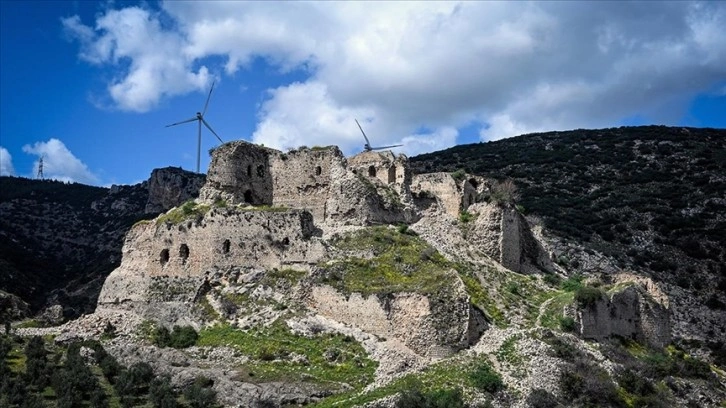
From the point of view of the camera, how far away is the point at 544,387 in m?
30.8

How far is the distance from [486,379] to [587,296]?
366 inches

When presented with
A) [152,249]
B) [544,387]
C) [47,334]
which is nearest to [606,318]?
[544,387]

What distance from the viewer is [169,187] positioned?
105312mm

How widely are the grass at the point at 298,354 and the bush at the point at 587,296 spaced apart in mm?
11228

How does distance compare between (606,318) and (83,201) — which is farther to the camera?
(83,201)

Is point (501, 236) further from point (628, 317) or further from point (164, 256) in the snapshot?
point (164, 256)

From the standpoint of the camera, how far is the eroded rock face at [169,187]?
10281cm

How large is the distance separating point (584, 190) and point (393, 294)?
60115 mm

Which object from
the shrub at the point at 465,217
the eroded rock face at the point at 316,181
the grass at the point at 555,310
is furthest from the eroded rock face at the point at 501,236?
the grass at the point at 555,310

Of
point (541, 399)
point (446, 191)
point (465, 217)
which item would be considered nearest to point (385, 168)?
point (446, 191)

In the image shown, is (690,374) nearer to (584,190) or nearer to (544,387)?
(544,387)

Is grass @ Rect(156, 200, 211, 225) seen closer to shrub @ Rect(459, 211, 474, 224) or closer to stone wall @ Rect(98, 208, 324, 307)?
stone wall @ Rect(98, 208, 324, 307)

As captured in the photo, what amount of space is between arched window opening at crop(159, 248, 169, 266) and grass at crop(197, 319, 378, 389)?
7444 millimetres

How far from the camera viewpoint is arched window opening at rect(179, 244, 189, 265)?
40.9 metres
